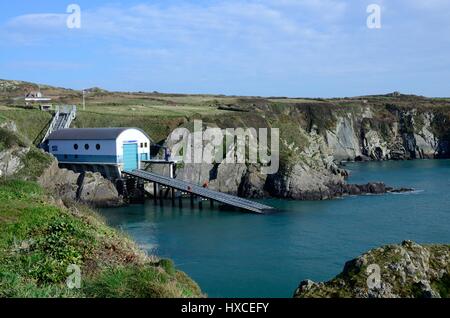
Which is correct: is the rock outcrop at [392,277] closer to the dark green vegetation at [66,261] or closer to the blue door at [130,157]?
the dark green vegetation at [66,261]

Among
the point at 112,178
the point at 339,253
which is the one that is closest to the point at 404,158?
the point at 112,178

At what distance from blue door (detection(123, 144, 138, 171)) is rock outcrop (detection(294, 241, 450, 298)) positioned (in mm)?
39536

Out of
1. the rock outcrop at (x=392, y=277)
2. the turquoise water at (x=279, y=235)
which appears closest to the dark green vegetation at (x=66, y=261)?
the rock outcrop at (x=392, y=277)

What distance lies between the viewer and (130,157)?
48375 millimetres

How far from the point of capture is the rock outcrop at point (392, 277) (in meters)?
8.95

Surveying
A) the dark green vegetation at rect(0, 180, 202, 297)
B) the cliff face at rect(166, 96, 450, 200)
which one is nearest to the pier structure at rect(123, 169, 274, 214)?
the cliff face at rect(166, 96, 450, 200)

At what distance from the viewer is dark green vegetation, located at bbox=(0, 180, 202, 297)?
8133 millimetres

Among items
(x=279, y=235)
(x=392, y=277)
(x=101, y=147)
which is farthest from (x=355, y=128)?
(x=392, y=277)

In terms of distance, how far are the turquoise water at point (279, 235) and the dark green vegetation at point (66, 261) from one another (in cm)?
943

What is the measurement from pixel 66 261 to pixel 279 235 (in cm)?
2315

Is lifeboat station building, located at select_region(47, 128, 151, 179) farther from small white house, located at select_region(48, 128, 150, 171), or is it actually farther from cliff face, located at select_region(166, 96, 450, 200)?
cliff face, located at select_region(166, 96, 450, 200)

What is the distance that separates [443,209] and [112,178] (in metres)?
27.6
